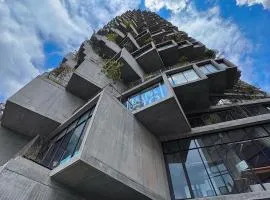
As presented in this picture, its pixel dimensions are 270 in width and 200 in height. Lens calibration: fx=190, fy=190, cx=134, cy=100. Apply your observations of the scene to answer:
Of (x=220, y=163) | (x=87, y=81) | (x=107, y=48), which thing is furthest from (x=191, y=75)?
(x=107, y=48)

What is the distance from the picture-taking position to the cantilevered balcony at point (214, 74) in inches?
705

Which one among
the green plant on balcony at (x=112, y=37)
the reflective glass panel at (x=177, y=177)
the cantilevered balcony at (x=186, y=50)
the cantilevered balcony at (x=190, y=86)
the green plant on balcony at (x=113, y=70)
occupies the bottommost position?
the reflective glass panel at (x=177, y=177)

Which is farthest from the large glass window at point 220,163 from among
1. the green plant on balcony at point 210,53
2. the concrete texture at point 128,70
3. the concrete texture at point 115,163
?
the green plant on balcony at point 210,53

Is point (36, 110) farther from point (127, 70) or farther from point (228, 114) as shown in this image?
point (228, 114)

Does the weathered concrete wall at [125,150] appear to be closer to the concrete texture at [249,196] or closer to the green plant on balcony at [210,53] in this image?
the concrete texture at [249,196]

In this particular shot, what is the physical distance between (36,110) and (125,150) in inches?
315

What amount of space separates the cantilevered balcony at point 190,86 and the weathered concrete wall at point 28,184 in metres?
10.9

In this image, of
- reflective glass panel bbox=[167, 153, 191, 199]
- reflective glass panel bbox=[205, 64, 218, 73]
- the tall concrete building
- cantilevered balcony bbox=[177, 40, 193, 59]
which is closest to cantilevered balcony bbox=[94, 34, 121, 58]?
the tall concrete building

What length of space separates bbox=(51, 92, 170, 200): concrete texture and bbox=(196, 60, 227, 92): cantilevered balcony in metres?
10.1

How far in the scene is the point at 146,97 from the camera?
1430 centimetres

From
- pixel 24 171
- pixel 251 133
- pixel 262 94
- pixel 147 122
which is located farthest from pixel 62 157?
pixel 262 94

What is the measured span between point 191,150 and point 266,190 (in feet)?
15.4

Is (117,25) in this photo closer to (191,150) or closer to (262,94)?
(262,94)

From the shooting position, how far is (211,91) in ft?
65.7
